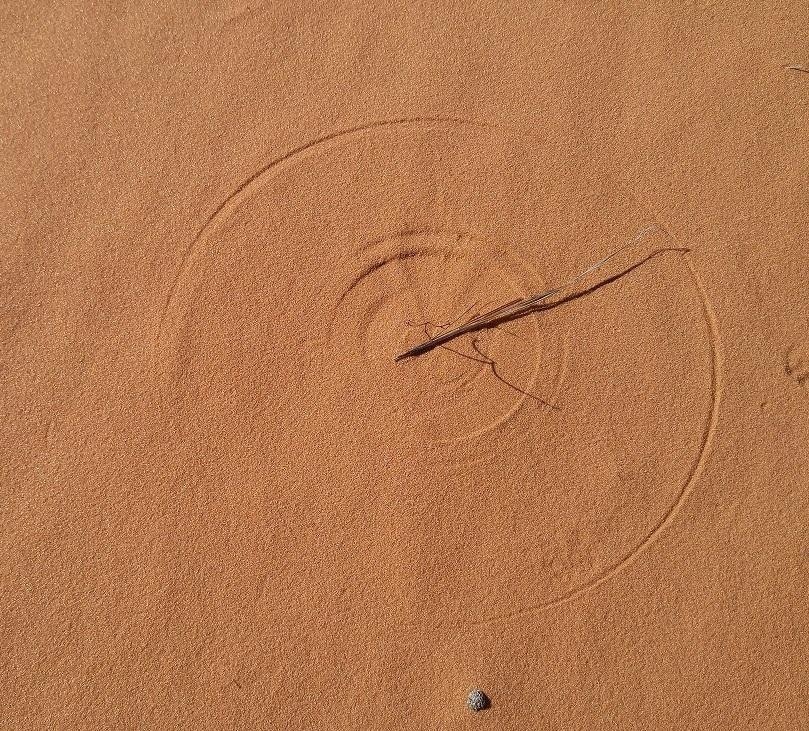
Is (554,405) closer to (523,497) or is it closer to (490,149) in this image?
(523,497)

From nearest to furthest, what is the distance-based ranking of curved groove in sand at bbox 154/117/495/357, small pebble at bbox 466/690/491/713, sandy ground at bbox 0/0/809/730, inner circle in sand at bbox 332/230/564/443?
small pebble at bbox 466/690/491/713, sandy ground at bbox 0/0/809/730, inner circle in sand at bbox 332/230/564/443, curved groove in sand at bbox 154/117/495/357

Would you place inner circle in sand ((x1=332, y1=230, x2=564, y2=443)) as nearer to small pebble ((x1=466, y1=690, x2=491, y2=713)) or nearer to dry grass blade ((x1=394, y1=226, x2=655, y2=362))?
dry grass blade ((x1=394, y1=226, x2=655, y2=362))

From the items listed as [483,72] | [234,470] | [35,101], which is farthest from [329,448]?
[35,101]

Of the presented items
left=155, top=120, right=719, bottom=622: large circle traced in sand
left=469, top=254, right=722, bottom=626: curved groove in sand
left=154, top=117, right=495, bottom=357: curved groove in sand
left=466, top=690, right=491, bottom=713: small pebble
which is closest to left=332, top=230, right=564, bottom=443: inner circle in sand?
left=155, top=120, right=719, bottom=622: large circle traced in sand

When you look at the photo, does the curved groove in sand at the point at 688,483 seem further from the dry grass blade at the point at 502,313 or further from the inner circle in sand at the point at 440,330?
the inner circle in sand at the point at 440,330

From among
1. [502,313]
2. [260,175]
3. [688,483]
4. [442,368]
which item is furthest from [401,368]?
[688,483]

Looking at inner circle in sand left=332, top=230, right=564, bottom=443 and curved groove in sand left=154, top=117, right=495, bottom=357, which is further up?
curved groove in sand left=154, top=117, right=495, bottom=357
